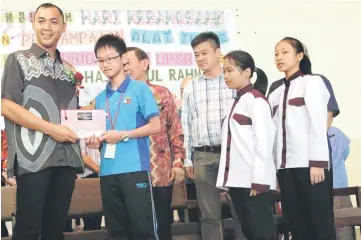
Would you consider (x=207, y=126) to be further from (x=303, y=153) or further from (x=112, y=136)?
(x=112, y=136)

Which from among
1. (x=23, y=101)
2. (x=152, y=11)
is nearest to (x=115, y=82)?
(x=23, y=101)

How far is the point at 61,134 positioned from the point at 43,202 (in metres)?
0.30

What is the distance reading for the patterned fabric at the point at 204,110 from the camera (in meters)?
3.10

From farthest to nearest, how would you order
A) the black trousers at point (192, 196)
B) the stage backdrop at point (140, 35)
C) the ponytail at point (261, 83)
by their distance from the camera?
the stage backdrop at point (140, 35), the black trousers at point (192, 196), the ponytail at point (261, 83)

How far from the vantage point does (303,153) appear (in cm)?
268

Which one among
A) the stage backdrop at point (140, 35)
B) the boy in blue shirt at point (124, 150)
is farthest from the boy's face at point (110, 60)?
the stage backdrop at point (140, 35)

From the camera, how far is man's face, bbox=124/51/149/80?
332cm

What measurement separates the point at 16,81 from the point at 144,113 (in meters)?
0.60

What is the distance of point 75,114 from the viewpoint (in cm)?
238

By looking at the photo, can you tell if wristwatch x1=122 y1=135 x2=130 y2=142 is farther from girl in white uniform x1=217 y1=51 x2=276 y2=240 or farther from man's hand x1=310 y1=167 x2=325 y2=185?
man's hand x1=310 y1=167 x2=325 y2=185

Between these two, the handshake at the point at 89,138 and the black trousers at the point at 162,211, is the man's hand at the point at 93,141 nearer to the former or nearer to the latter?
Result: the handshake at the point at 89,138

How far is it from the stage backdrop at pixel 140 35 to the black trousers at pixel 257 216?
2.13 meters

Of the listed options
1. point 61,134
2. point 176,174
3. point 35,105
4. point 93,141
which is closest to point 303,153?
point 176,174

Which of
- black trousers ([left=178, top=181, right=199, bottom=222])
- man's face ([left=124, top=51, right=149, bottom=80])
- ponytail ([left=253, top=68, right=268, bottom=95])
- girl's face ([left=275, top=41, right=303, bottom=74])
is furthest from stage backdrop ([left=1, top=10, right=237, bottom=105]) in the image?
girl's face ([left=275, top=41, right=303, bottom=74])
